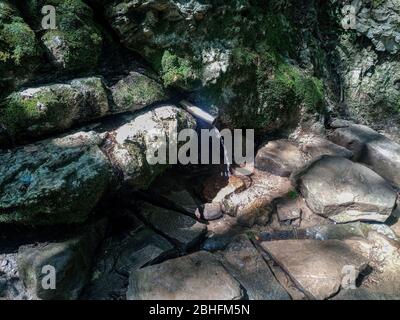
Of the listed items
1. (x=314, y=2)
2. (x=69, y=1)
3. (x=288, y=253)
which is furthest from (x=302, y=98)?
(x=69, y=1)

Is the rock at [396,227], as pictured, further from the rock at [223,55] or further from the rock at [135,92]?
the rock at [135,92]

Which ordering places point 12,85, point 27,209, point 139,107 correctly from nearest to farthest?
1. point 27,209
2. point 12,85
3. point 139,107

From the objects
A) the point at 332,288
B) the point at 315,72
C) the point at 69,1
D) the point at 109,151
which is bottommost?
the point at 332,288

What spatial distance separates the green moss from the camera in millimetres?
3760

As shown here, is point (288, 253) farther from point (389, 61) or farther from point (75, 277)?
point (389, 61)

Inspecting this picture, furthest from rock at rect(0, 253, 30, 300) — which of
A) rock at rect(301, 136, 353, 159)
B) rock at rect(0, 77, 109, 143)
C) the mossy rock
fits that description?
rock at rect(301, 136, 353, 159)

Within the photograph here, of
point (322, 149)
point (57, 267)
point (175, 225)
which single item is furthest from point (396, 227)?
point (57, 267)

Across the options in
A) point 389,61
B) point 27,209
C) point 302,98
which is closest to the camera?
point 27,209

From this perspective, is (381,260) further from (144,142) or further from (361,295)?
(144,142)

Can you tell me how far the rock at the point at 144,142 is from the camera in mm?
3252

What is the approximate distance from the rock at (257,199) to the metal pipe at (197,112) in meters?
0.89

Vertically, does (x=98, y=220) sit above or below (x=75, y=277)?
above

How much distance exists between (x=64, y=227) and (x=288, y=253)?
80.1 inches

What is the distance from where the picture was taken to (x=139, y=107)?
3.56 m
